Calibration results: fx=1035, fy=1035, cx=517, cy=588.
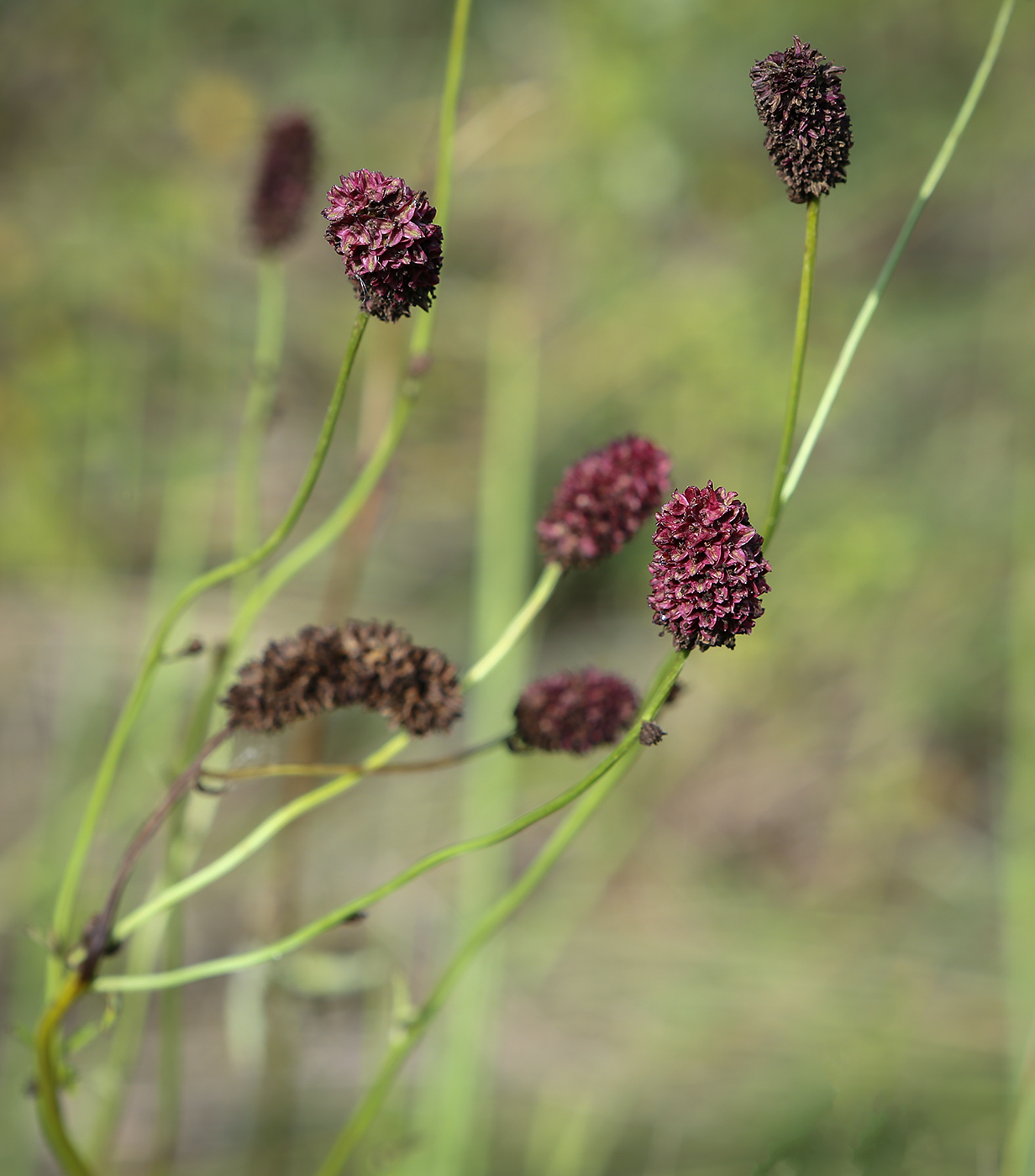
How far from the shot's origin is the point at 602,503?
803 mm

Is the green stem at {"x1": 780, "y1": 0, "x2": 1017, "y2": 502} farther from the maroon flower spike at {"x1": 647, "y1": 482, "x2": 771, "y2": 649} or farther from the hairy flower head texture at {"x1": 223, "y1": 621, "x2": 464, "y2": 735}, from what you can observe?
the hairy flower head texture at {"x1": 223, "y1": 621, "x2": 464, "y2": 735}

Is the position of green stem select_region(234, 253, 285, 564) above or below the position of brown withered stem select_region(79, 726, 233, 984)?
above

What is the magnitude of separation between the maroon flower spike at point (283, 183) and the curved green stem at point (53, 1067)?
2.48 feet

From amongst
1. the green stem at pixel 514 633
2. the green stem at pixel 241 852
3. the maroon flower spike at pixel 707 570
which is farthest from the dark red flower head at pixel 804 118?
the green stem at pixel 241 852

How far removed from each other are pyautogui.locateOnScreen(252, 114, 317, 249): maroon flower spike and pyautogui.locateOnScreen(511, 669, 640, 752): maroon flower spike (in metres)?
0.62

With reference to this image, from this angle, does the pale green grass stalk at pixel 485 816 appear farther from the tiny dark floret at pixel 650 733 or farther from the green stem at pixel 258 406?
the tiny dark floret at pixel 650 733

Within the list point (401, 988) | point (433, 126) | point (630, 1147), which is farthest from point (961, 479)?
point (401, 988)

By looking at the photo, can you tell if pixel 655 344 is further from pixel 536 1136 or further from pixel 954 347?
pixel 536 1136

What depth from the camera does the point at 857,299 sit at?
9.32ft

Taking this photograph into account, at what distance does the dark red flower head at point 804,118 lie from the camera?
623mm

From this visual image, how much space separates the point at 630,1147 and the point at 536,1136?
0.15 metres

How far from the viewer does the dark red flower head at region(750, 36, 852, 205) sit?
623 millimetres

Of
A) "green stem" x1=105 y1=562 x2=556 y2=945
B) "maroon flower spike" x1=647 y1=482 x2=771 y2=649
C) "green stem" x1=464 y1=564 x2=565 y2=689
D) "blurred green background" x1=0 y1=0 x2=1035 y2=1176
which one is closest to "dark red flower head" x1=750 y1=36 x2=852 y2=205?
"maroon flower spike" x1=647 y1=482 x2=771 y2=649

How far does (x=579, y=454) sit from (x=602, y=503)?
6.35ft
